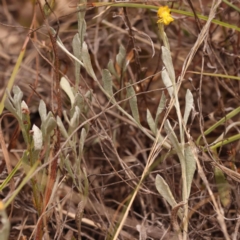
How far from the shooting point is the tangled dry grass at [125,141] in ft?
2.77

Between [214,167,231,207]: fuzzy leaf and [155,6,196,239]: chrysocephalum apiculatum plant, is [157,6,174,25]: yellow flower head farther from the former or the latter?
[214,167,231,207]: fuzzy leaf

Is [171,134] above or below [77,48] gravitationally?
below

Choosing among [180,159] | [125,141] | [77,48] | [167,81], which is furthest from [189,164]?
[125,141]

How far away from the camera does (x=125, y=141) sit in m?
1.17

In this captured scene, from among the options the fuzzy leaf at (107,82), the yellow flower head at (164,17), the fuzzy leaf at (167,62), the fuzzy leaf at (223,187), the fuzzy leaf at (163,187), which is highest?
the yellow flower head at (164,17)

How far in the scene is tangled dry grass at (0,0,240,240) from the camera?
0.84 m

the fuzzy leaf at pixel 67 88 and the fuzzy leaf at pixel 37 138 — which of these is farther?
the fuzzy leaf at pixel 67 88

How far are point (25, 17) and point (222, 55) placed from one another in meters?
0.73

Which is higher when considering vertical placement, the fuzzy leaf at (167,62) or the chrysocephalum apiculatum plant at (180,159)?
the fuzzy leaf at (167,62)

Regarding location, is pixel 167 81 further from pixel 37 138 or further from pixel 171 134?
pixel 37 138

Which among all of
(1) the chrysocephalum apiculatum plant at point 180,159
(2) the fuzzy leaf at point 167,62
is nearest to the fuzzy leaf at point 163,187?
(1) the chrysocephalum apiculatum plant at point 180,159

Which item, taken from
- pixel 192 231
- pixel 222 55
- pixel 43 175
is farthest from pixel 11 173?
pixel 222 55

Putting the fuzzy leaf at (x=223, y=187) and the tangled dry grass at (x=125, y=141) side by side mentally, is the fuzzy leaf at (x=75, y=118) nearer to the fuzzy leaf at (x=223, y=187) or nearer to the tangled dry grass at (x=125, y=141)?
the tangled dry grass at (x=125, y=141)

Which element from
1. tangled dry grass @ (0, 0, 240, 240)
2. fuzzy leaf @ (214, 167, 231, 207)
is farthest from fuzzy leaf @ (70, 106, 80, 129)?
fuzzy leaf @ (214, 167, 231, 207)
